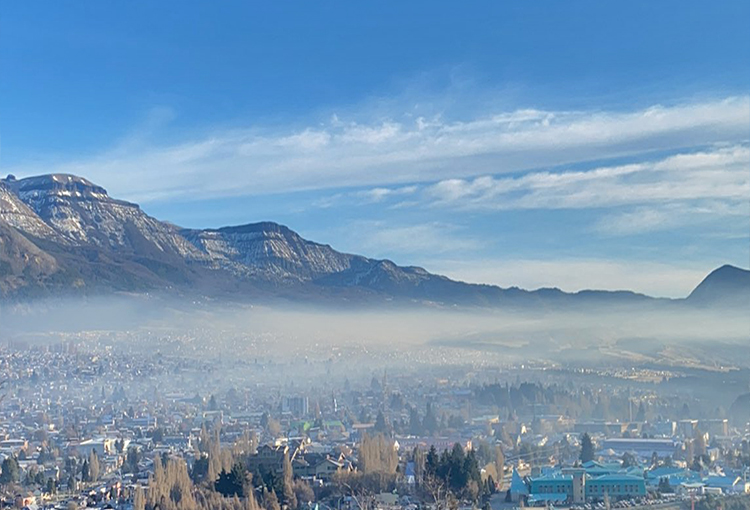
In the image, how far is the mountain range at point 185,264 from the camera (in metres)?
103

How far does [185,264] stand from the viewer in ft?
414

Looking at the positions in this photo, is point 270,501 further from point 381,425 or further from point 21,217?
point 21,217

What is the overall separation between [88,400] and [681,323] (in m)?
69.1

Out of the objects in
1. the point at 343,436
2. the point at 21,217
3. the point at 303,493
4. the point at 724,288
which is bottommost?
the point at 303,493

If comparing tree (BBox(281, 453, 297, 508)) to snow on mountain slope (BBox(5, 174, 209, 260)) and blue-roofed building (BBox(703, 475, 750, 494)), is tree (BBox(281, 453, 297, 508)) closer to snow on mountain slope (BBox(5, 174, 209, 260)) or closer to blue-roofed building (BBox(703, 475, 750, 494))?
blue-roofed building (BBox(703, 475, 750, 494))

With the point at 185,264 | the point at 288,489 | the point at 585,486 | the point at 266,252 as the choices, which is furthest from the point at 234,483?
the point at 266,252

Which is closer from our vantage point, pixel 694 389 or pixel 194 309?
pixel 694 389

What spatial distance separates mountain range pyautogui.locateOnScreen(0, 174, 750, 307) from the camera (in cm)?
10300

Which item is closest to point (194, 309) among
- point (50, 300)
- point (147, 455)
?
point (50, 300)

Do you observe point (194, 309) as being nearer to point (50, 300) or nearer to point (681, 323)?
point (50, 300)

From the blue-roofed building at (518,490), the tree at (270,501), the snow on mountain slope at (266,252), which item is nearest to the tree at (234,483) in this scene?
the tree at (270,501)

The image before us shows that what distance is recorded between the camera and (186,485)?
28312 millimetres

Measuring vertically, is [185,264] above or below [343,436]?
above

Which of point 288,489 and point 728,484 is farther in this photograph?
point 728,484
